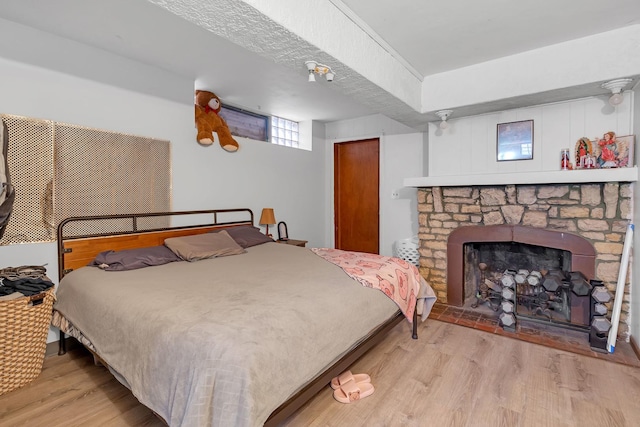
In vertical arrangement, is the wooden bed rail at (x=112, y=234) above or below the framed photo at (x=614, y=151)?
below

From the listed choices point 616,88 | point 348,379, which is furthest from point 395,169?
point 348,379

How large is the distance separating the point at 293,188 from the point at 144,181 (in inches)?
85.1

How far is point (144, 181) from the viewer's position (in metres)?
3.05

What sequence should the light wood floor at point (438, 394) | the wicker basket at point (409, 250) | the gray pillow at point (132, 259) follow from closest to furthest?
the light wood floor at point (438, 394) → the gray pillow at point (132, 259) → the wicker basket at point (409, 250)

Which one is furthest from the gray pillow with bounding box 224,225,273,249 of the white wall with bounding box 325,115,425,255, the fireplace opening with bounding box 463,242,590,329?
the fireplace opening with bounding box 463,242,590,329

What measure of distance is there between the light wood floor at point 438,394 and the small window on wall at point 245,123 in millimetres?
2897

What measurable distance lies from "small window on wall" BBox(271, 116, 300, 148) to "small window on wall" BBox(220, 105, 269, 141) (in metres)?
0.15

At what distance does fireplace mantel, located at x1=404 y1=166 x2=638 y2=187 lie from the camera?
2564 mm

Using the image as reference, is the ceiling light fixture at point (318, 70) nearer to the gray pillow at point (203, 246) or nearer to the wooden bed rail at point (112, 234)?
the gray pillow at point (203, 246)

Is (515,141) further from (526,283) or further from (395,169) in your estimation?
(395,169)

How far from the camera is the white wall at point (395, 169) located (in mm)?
4527

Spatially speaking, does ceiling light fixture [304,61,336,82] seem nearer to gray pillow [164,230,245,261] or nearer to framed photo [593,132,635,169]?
gray pillow [164,230,245,261]

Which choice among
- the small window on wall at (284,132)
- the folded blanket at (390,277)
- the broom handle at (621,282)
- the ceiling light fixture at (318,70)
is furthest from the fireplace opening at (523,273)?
the small window on wall at (284,132)

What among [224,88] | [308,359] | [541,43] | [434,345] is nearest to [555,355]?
[434,345]
